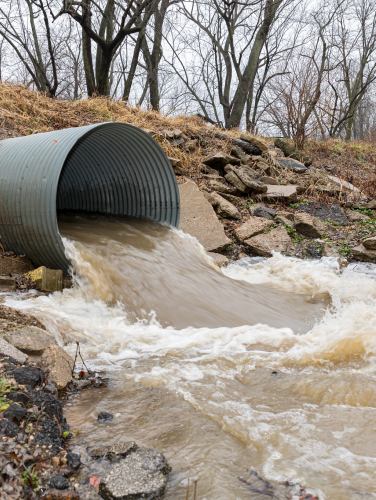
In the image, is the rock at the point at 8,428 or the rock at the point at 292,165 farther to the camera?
the rock at the point at 292,165

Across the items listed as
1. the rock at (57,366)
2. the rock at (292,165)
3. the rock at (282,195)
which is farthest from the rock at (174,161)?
the rock at (57,366)

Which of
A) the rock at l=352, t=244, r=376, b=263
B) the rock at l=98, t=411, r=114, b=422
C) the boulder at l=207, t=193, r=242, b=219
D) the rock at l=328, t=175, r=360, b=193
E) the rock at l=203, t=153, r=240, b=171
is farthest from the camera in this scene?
the rock at l=328, t=175, r=360, b=193

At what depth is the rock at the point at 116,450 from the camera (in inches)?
75.9

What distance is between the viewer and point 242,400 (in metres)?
2.62

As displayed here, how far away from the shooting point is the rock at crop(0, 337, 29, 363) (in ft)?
8.57

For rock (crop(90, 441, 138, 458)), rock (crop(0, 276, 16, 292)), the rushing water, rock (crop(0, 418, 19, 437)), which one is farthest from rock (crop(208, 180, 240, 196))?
rock (crop(0, 418, 19, 437))

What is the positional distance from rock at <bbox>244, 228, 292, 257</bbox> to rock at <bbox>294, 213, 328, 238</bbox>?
41cm

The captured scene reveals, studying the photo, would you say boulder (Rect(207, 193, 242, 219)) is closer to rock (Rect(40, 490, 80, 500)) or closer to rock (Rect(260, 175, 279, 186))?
rock (Rect(260, 175, 279, 186))

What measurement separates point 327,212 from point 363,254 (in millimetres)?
1805

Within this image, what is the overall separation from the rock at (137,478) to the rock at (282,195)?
24.2 feet

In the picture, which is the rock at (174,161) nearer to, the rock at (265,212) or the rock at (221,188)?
Result: the rock at (221,188)

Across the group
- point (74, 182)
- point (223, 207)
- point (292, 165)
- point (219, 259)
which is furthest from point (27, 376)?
point (292, 165)

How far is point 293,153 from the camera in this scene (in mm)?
10930

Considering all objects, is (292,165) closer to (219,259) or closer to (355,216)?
(355,216)
